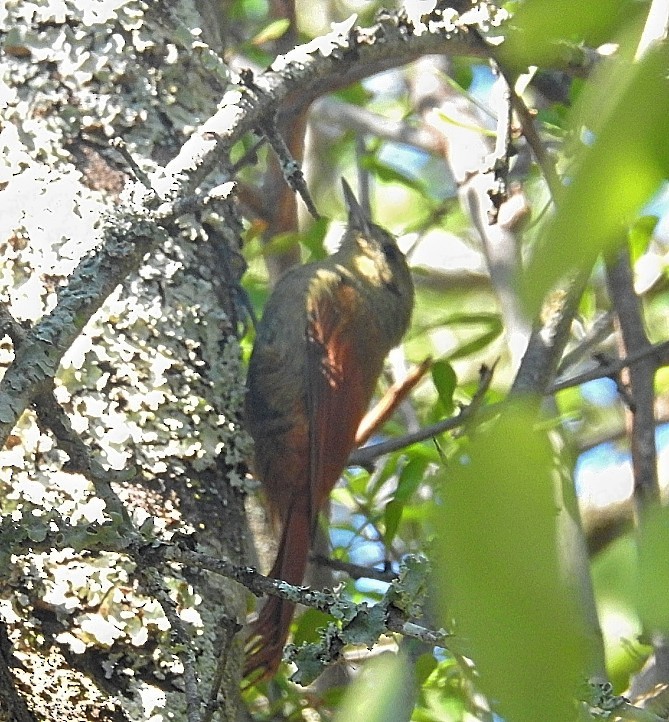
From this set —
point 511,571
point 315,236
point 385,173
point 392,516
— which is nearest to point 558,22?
point 511,571

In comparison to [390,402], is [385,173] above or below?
above

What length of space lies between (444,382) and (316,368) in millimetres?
663

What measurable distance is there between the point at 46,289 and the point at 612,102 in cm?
157

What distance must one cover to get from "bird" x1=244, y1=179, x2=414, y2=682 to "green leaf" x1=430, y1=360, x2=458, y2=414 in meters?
0.39

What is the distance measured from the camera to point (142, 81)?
2.09 m

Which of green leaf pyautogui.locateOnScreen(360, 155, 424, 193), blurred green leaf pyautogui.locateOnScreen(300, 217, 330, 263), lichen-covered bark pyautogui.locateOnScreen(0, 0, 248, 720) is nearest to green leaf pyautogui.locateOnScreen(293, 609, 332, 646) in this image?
lichen-covered bark pyautogui.locateOnScreen(0, 0, 248, 720)

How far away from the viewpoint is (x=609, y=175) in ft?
1.13

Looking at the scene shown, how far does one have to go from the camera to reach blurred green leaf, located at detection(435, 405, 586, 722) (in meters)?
0.35

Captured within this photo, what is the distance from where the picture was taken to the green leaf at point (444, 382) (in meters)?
2.53

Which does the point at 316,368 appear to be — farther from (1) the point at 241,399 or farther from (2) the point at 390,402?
(1) the point at 241,399

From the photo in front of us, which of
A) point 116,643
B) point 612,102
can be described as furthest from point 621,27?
point 116,643

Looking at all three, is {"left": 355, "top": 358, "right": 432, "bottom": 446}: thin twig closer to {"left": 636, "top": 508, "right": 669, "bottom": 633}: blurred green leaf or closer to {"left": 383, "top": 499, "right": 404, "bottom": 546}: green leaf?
{"left": 383, "top": 499, "right": 404, "bottom": 546}: green leaf

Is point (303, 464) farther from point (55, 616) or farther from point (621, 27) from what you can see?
point (621, 27)

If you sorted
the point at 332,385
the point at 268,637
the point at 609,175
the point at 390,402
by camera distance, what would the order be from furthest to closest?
the point at 332,385 < the point at 390,402 < the point at 268,637 < the point at 609,175
